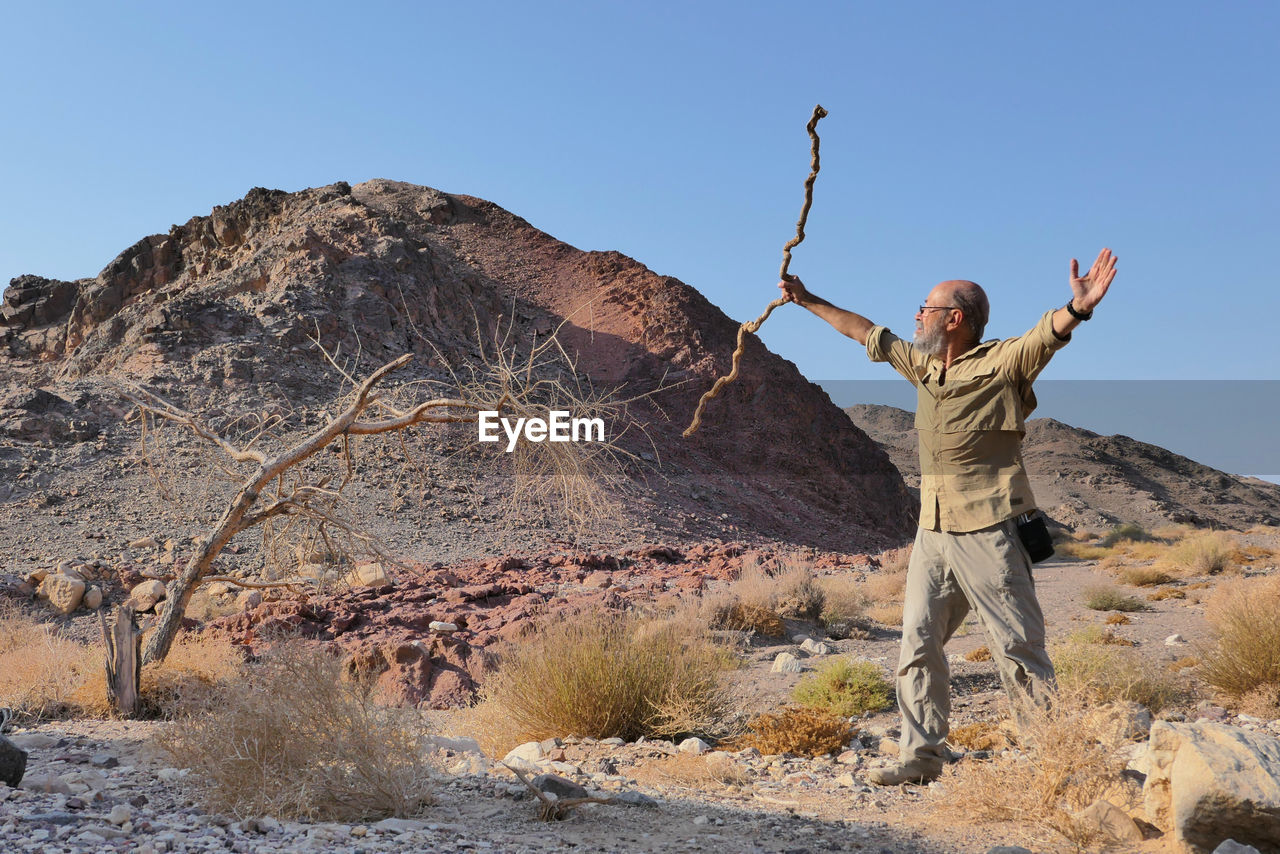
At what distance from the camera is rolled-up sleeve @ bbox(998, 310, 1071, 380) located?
3705 millimetres

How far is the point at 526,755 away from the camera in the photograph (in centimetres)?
530

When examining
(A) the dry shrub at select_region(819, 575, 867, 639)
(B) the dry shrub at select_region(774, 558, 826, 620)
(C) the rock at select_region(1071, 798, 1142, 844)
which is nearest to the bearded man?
(C) the rock at select_region(1071, 798, 1142, 844)

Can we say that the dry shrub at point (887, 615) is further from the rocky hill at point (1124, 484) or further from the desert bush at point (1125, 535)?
the rocky hill at point (1124, 484)

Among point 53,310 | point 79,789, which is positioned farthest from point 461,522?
point 53,310

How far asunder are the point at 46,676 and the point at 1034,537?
7115 mm

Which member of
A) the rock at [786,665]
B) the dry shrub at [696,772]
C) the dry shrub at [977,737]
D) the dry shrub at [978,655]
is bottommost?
the rock at [786,665]

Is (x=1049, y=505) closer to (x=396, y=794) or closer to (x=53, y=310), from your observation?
(x=53, y=310)

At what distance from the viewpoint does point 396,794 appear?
396 centimetres

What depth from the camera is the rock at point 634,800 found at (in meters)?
4.04

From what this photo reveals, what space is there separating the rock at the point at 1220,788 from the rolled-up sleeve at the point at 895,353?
1.74 meters

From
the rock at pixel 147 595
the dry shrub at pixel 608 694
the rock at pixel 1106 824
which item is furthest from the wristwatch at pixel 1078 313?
the rock at pixel 147 595

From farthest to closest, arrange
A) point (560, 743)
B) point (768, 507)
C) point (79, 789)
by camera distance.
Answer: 1. point (768, 507)
2. point (560, 743)
3. point (79, 789)

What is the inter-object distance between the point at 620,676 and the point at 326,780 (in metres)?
2.09

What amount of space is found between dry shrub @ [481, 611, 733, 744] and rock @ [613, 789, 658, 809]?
1412mm
